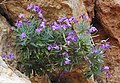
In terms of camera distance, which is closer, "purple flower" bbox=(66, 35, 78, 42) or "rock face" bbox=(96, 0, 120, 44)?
"purple flower" bbox=(66, 35, 78, 42)

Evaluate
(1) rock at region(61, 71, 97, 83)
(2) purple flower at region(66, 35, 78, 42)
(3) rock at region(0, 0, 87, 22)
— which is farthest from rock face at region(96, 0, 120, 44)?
(2) purple flower at region(66, 35, 78, 42)

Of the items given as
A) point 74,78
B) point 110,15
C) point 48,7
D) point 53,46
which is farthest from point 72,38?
point 110,15

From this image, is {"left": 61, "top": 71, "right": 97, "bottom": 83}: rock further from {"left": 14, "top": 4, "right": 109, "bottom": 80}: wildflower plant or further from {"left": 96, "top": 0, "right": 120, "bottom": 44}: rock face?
{"left": 96, "top": 0, "right": 120, "bottom": 44}: rock face

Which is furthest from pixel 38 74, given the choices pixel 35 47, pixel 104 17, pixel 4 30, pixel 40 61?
pixel 104 17

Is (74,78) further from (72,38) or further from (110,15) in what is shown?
(110,15)

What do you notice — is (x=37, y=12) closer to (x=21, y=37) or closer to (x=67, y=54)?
(x=21, y=37)

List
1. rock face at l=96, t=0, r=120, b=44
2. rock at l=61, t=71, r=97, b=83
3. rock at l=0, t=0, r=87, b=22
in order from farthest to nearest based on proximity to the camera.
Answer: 1. rock face at l=96, t=0, r=120, b=44
2. rock at l=61, t=71, r=97, b=83
3. rock at l=0, t=0, r=87, b=22

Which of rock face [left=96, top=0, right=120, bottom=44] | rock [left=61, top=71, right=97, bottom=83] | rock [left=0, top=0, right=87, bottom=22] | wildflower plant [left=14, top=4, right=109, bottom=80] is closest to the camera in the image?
wildflower plant [left=14, top=4, right=109, bottom=80]

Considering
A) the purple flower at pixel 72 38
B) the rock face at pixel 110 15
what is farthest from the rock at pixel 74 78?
the rock face at pixel 110 15
